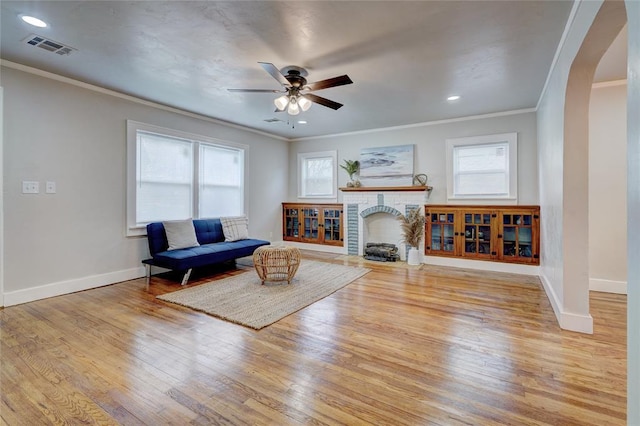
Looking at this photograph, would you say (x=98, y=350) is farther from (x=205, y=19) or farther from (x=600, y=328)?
(x=600, y=328)

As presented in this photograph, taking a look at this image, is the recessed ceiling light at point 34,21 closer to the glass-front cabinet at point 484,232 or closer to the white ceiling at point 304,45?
the white ceiling at point 304,45

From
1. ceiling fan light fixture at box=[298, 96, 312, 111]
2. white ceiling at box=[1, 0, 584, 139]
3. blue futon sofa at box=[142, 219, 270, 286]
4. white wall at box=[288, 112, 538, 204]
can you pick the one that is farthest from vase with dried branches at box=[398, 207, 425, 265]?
ceiling fan light fixture at box=[298, 96, 312, 111]

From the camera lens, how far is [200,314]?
10.0 ft

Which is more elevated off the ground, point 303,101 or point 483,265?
point 303,101

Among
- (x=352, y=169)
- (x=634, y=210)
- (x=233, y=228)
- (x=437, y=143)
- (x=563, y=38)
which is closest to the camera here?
(x=634, y=210)

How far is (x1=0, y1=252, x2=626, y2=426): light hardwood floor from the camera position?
5.41 feet

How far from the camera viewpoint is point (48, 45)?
9.19 feet

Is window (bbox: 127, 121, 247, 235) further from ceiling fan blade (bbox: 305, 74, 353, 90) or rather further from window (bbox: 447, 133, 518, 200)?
window (bbox: 447, 133, 518, 200)

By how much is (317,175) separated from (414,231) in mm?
2715

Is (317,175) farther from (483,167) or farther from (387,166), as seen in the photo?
(483,167)

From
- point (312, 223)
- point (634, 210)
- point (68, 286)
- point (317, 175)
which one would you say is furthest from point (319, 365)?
point (317, 175)

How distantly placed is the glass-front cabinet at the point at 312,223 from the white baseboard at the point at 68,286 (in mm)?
3360

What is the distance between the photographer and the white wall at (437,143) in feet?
15.9

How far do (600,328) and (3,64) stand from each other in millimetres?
6504
